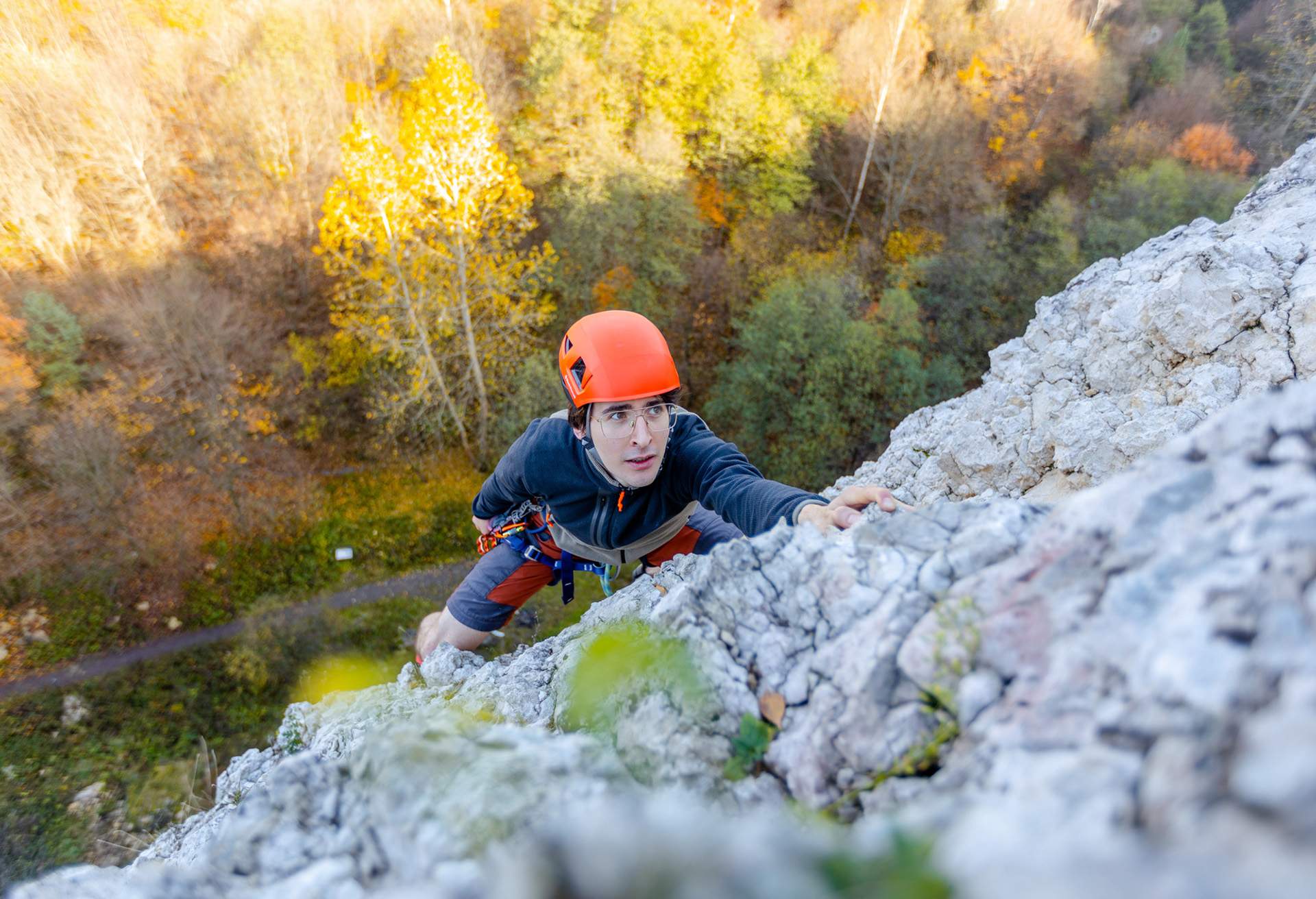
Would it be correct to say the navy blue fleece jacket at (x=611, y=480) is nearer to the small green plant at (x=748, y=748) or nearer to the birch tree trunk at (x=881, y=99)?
the small green plant at (x=748, y=748)

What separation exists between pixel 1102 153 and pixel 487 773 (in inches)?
1125

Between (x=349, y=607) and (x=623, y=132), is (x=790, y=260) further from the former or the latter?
(x=349, y=607)

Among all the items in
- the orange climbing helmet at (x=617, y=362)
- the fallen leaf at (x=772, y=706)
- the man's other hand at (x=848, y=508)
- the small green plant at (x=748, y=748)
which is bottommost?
the small green plant at (x=748, y=748)

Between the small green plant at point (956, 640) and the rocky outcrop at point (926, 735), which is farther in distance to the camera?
the small green plant at point (956, 640)

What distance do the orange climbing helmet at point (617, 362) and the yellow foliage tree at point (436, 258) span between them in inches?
447

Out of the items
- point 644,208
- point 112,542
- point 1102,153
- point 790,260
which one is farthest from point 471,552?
point 1102,153

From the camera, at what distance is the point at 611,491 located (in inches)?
160

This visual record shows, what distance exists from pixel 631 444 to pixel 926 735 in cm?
238

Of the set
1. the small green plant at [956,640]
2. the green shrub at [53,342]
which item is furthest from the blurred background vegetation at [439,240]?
the small green plant at [956,640]

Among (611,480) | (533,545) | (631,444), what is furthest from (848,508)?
(533,545)

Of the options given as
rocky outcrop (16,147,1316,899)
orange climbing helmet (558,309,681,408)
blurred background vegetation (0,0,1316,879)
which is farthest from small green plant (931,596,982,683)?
blurred background vegetation (0,0,1316,879)

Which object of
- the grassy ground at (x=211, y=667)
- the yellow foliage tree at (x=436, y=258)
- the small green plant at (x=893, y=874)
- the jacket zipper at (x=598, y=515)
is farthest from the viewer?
the yellow foliage tree at (x=436, y=258)

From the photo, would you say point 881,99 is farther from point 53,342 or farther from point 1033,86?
point 53,342

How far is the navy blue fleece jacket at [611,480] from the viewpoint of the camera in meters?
3.75
